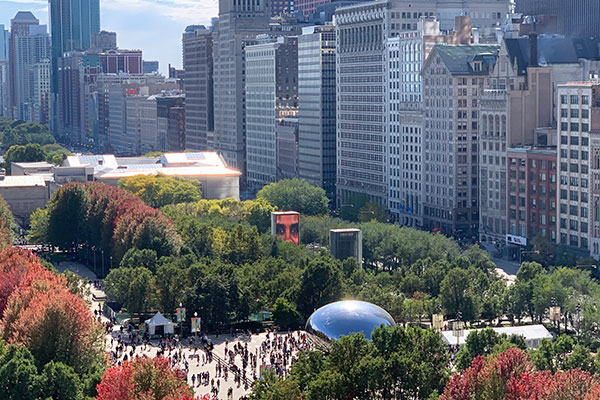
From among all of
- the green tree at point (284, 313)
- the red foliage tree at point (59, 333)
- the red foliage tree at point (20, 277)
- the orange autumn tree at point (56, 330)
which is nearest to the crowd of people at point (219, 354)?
the green tree at point (284, 313)

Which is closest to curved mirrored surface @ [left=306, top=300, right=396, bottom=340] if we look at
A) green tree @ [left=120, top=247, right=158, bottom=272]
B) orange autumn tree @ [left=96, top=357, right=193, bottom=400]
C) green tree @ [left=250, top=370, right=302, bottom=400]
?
green tree @ [left=250, top=370, right=302, bottom=400]

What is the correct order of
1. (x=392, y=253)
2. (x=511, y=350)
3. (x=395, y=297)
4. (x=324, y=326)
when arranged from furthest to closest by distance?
(x=392, y=253)
(x=395, y=297)
(x=324, y=326)
(x=511, y=350)

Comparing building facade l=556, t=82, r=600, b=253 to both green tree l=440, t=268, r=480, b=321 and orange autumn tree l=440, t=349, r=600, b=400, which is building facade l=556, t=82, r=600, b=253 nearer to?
green tree l=440, t=268, r=480, b=321

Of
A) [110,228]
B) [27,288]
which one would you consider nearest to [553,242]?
[110,228]

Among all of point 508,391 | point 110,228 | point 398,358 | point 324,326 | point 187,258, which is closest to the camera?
point 508,391

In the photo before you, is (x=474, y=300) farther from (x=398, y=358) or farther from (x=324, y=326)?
(x=398, y=358)

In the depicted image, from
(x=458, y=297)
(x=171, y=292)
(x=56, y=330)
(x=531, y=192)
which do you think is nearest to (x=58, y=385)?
(x=56, y=330)
